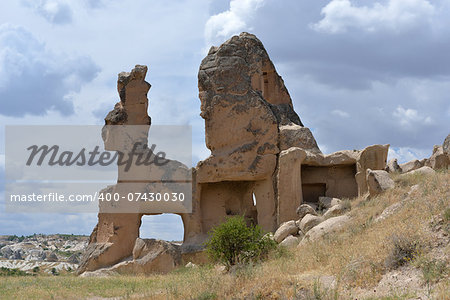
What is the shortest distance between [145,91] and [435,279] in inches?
731

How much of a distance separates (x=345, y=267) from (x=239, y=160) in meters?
12.9

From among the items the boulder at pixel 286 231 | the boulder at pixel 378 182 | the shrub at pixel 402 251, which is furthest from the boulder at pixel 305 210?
the shrub at pixel 402 251

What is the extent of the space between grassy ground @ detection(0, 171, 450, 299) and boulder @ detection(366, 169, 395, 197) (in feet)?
3.02

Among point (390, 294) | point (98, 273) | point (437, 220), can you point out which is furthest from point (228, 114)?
point (390, 294)

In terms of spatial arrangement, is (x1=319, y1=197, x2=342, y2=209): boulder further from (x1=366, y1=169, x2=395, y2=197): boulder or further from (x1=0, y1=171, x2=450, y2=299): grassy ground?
(x1=0, y1=171, x2=450, y2=299): grassy ground

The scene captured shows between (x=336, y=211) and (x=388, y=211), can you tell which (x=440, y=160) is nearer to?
(x=336, y=211)

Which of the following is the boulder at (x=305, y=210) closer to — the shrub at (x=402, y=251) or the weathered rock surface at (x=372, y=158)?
the weathered rock surface at (x=372, y=158)

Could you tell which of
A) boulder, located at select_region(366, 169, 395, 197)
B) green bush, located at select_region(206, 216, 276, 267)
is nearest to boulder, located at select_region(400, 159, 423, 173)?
boulder, located at select_region(366, 169, 395, 197)

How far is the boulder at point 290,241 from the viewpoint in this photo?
16298mm

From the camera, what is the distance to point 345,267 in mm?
10430

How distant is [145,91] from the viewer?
2519 cm

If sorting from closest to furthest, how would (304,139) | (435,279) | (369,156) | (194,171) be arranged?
(435,279), (369,156), (304,139), (194,171)

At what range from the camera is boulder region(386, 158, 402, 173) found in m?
20.3

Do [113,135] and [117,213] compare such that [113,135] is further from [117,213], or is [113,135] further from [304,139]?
[304,139]
